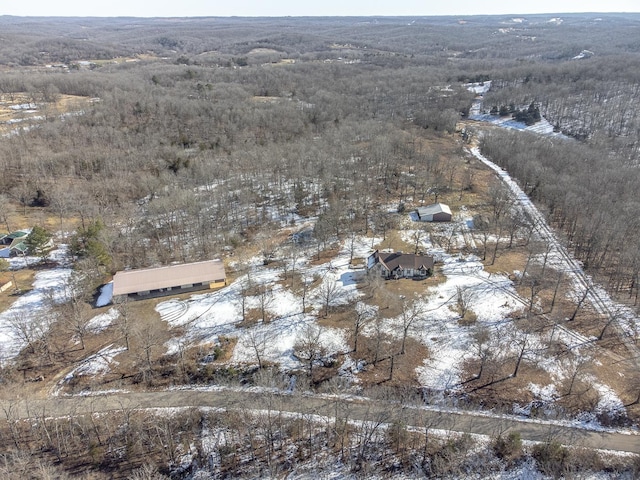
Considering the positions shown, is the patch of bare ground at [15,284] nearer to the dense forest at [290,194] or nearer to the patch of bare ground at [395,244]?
the dense forest at [290,194]

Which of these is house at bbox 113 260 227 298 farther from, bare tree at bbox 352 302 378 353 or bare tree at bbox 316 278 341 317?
bare tree at bbox 352 302 378 353

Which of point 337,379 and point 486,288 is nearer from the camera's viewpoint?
point 337,379

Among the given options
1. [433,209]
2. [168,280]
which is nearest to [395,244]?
[433,209]

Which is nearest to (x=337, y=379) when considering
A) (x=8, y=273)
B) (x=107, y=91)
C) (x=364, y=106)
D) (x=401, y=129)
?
(x=8, y=273)

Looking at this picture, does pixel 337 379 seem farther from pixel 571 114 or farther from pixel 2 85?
pixel 2 85

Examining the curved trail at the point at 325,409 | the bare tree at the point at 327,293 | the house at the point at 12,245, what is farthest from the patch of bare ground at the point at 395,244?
the house at the point at 12,245

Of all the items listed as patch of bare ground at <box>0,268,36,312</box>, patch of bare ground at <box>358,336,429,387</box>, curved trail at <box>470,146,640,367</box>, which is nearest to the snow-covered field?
patch of bare ground at <box>0,268,36,312</box>
